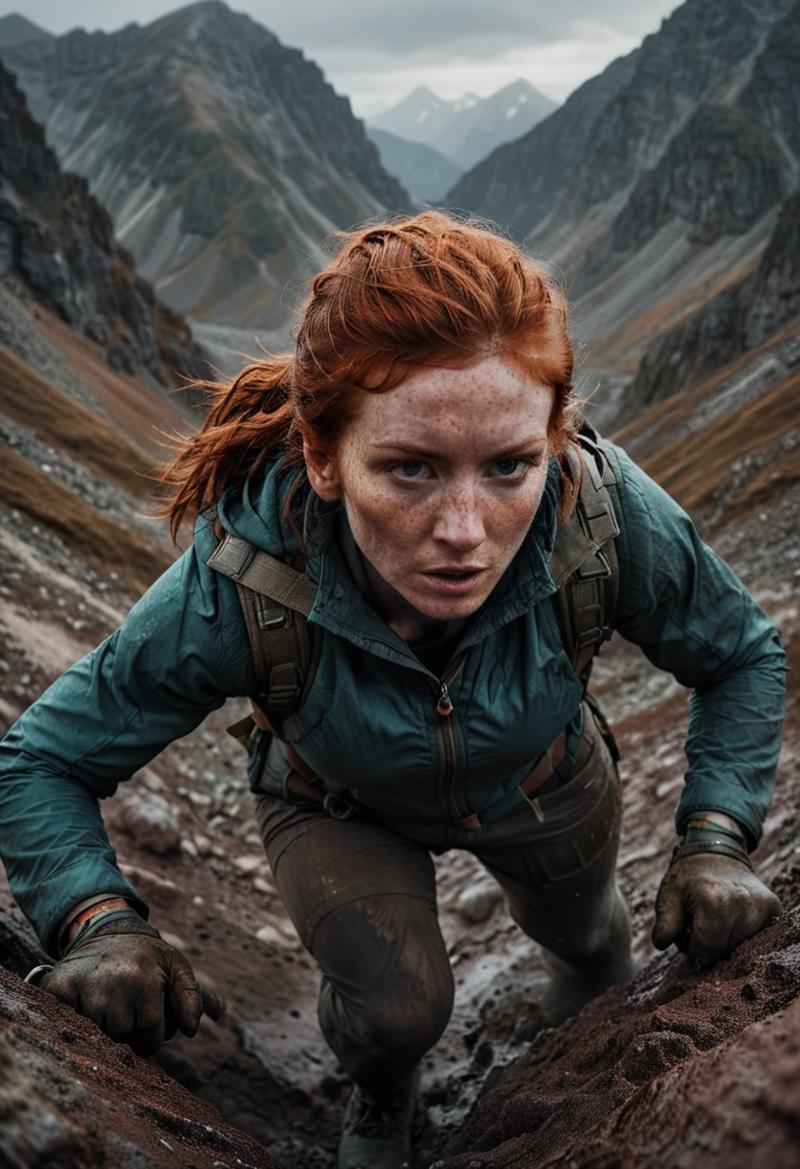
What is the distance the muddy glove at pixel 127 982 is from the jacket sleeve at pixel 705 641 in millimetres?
2320

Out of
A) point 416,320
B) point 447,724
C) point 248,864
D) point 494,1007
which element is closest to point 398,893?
point 447,724

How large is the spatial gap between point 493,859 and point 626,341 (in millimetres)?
131021

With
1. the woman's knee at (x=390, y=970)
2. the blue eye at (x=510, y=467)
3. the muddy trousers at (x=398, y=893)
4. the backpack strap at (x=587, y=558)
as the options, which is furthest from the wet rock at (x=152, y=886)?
the blue eye at (x=510, y=467)

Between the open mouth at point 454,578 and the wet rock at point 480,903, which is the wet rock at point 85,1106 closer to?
the open mouth at point 454,578

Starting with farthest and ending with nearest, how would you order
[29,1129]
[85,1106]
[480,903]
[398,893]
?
[480,903]
[398,893]
[85,1106]
[29,1129]

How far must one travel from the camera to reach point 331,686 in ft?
13.6

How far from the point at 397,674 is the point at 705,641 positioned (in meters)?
1.46

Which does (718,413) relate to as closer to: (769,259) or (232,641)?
(769,259)

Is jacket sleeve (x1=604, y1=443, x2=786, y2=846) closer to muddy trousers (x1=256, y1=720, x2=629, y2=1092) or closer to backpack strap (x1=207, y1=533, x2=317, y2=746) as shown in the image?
muddy trousers (x1=256, y1=720, x2=629, y2=1092)

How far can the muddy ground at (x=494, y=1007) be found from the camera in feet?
7.97

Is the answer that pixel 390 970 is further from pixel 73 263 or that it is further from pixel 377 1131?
pixel 73 263

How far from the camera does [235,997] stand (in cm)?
698

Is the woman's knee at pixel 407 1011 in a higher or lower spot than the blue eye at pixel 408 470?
lower

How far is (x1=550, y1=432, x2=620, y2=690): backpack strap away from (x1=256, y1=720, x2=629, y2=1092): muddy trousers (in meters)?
1.16
